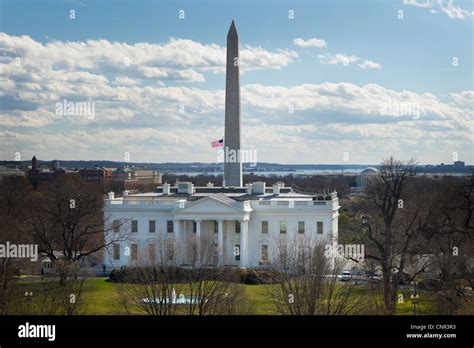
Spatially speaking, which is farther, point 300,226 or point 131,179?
point 131,179

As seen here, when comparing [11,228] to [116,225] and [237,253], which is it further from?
[237,253]

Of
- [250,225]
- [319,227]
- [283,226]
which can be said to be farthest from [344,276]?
[250,225]

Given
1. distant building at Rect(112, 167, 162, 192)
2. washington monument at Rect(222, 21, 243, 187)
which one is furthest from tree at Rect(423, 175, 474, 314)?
distant building at Rect(112, 167, 162, 192)

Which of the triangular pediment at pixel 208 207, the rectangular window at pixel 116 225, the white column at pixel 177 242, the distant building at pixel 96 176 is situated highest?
the distant building at pixel 96 176

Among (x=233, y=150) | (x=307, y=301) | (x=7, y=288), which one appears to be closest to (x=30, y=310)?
(x=7, y=288)

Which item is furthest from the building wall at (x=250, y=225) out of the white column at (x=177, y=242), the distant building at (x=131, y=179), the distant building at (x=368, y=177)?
the distant building at (x=131, y=179)

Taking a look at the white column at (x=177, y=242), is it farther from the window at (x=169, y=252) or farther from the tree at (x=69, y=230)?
the tree at (x=69, y=230)

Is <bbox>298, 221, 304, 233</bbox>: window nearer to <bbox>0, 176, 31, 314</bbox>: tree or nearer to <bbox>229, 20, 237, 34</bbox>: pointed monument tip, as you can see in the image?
<bbox>229, 20, 237, 34</bbox>: pointed monument tip

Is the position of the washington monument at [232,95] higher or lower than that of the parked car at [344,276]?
higher

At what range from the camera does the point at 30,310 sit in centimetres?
3155

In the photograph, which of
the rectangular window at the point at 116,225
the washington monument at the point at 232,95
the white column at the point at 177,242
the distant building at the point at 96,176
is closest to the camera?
the white column at the point at 177,242

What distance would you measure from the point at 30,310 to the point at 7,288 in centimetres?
152
